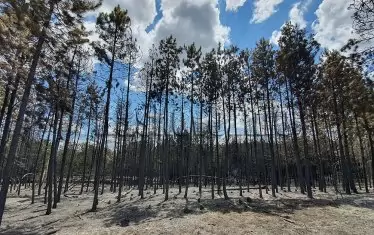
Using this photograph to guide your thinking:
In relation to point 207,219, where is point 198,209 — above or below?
above

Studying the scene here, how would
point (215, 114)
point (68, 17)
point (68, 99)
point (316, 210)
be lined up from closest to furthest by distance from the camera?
1. point (68, 17)
2. point (316, 210)
3. point (68, 99)
4. point (215, 114)

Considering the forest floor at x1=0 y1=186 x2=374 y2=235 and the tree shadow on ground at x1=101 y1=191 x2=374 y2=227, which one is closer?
the forest floor at x1=0 y1=186 x2=374 y2=235

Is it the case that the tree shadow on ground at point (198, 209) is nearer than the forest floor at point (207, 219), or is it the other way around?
the forest floor at point (207, 219)

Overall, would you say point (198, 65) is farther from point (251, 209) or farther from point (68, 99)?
point (251, 209)

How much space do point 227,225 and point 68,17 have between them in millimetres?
11244

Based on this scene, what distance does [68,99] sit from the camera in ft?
54.3

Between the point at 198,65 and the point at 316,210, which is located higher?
the point at 198,65

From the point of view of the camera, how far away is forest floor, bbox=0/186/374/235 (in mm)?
11492

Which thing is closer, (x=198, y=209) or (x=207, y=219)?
(x=207, y=219)

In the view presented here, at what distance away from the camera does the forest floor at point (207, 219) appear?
37.7 ft

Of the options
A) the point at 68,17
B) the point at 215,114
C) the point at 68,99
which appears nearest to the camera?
the point at 68,17

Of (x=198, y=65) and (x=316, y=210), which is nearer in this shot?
(x=316, y=210)

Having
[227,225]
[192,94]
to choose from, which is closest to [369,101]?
[227,225]

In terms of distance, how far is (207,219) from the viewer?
1305 centimetres
